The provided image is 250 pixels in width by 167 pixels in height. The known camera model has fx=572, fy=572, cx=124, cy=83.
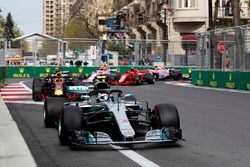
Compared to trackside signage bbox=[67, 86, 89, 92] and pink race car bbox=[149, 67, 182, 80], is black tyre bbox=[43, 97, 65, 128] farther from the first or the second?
pink race car bbox=[149, 67, 182, 80]

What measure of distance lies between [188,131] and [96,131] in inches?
97.8

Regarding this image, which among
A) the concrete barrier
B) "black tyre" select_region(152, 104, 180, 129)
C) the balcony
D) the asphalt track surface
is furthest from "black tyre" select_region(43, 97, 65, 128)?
the balcony

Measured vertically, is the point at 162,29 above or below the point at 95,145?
above

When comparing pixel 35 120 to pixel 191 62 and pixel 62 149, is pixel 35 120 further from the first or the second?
pixel 191 62

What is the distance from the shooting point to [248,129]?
36.9 feet

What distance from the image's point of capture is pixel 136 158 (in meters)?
8.05

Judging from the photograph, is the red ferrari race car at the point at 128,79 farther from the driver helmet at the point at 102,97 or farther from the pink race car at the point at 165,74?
the driver helmet at the point at 102,97

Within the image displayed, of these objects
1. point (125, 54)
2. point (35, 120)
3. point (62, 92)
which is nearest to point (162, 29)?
point (125, 54)

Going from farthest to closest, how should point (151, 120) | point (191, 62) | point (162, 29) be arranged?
point (162, 29) < point (191, 62) < point (151, 120)

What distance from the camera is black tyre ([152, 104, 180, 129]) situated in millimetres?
9195

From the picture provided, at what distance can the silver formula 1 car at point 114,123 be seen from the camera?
861 cm

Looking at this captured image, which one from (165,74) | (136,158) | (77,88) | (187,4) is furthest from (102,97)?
(187,4)

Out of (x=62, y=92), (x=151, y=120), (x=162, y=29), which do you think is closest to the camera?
(x=151, y=120)

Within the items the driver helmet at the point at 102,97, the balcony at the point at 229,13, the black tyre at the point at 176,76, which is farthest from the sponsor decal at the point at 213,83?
the balcony at the point at 229,13
